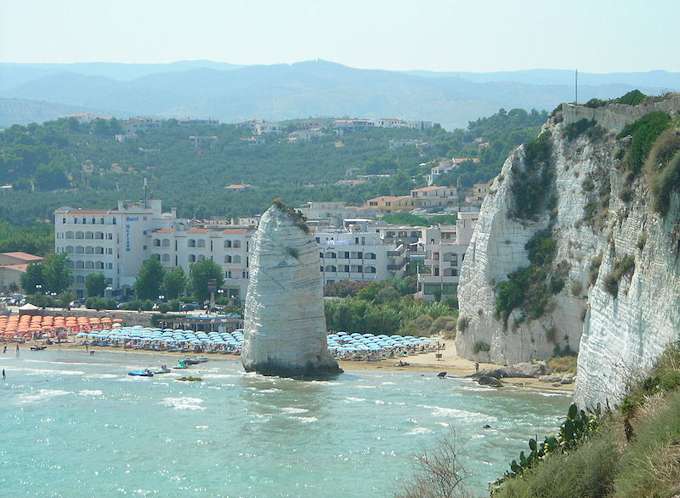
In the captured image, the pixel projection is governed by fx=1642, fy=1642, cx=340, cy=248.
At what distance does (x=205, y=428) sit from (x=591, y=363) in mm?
11485

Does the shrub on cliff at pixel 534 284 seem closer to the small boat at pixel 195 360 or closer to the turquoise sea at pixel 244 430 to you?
the turquoise sea at pixel 244 430

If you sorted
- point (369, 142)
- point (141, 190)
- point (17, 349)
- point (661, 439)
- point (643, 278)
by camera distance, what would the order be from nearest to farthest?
point (661, 439) < point (643, 278) < point (17, 349) < point (141, 190) < point (369, 142)

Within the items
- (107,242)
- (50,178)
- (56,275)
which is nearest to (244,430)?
(56,275)

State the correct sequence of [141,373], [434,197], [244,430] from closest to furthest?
[244,430] < [141,373] < [434,197]

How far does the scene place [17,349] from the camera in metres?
63.1

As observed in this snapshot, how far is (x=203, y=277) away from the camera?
73625 mm

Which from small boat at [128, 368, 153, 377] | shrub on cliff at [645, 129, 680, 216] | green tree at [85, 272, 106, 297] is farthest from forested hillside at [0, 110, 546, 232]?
shrub on cliff at [645, 129, 680, 216]

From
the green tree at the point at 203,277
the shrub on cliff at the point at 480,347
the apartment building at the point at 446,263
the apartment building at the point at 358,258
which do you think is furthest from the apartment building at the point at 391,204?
the shrub on cliff at the point at 480,347

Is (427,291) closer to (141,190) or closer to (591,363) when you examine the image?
(591,363)

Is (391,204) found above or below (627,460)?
below

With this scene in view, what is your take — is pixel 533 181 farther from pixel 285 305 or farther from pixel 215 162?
pixel 215 162

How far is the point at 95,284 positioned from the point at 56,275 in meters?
1.91

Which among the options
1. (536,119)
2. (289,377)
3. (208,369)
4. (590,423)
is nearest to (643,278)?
(590,423)

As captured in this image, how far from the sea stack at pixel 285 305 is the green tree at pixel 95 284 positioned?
24.6m
